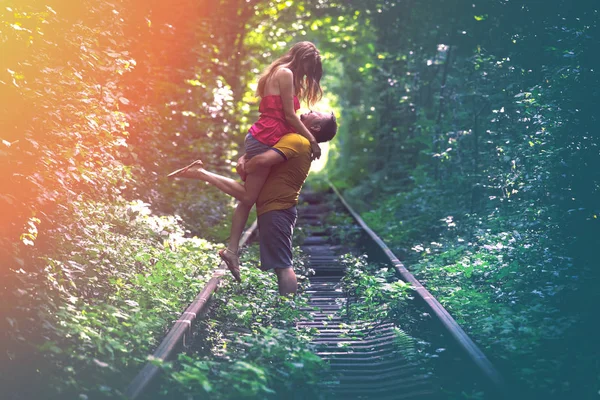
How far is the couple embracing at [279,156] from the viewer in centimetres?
532

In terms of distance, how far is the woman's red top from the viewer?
5344mm

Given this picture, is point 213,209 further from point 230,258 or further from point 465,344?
point 465,344

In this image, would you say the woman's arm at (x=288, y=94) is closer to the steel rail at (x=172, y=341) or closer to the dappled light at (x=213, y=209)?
the dappled light at (x=213, y=209)

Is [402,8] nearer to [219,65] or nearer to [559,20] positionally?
[219,65]

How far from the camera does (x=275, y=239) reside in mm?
5465

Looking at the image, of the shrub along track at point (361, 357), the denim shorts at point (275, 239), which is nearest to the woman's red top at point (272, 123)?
the denim shorts at point (275, 239)

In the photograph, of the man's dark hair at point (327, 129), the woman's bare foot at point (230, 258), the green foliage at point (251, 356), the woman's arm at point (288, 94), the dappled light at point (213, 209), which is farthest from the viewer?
the man's dark hair at point (327, 129)

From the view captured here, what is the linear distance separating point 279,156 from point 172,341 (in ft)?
5.64

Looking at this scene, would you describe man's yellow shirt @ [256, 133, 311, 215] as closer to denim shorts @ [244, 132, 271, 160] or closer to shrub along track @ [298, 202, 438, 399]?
denim shorts @ [244, 132, 271, 160]

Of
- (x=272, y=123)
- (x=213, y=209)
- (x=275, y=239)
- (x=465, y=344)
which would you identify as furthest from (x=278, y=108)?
(x=213, y=209)

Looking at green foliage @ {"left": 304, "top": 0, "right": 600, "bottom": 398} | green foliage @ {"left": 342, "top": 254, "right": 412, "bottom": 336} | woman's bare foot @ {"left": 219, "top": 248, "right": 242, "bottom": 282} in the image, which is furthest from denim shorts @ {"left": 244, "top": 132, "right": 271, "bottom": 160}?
green foliage @ {"left": 304, "top": 0, "right": 600, "bottom": 398}

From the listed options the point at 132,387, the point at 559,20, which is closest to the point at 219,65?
the point at 559,20

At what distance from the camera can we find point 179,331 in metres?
4.46

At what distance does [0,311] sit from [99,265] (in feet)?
6.07
